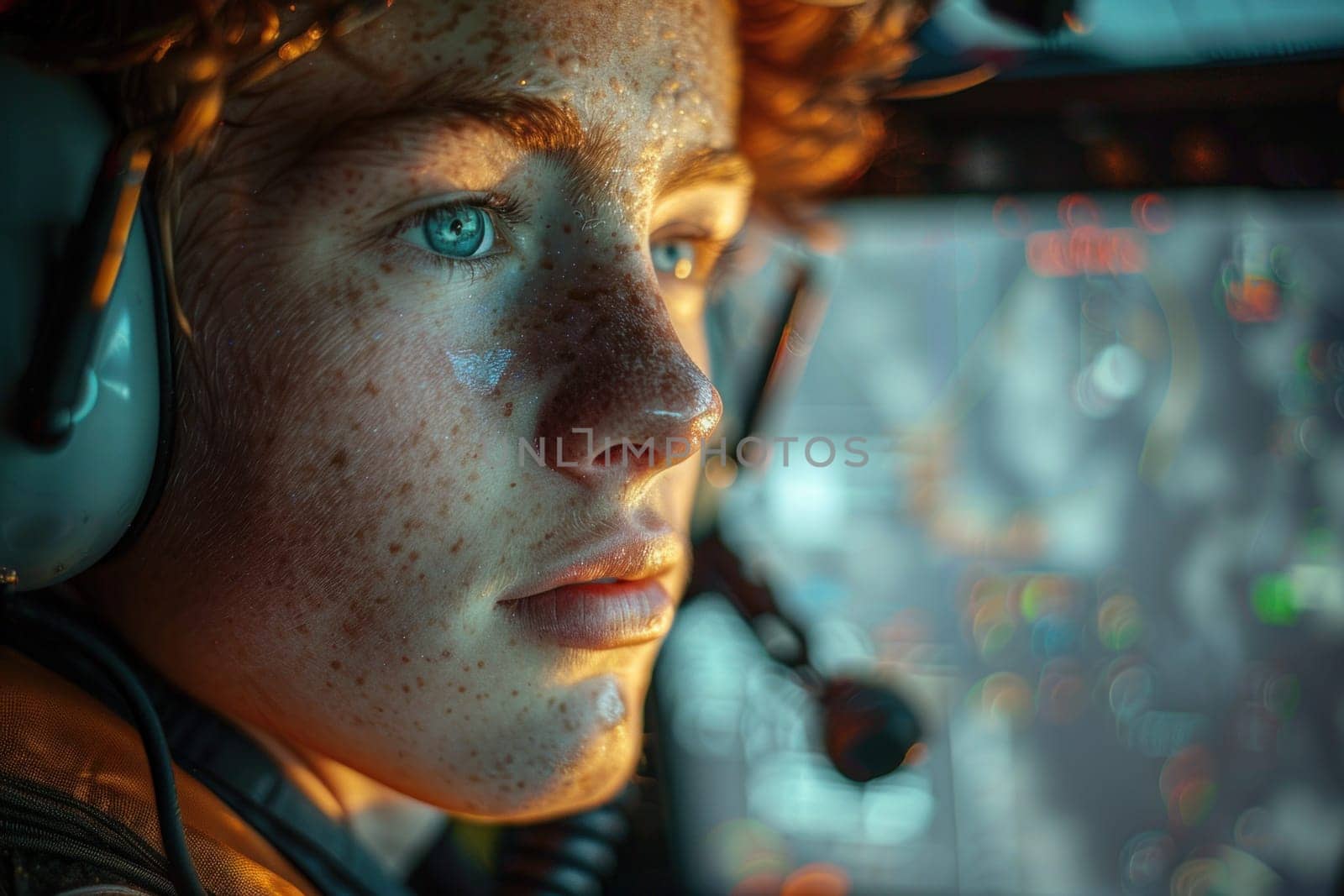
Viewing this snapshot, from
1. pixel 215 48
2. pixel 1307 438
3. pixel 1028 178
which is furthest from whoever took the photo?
pixel 1307 438

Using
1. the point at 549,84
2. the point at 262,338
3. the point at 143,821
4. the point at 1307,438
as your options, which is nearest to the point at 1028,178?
the point at 549,84

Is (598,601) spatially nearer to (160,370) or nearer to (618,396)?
(618,396)

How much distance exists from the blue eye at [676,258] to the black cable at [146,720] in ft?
1.52

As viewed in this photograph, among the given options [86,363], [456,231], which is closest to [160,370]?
[86,363]

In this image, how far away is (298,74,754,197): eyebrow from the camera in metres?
0.57

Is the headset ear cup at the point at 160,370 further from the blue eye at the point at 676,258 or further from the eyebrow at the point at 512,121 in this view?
the blue eye at the point at 676,258

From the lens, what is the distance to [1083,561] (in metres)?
2.34

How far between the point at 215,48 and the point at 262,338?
0.15 m

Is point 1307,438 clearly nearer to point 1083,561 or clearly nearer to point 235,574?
point 1083,561

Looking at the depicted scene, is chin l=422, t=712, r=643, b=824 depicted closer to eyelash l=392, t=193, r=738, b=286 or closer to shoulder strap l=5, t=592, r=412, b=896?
shoulder strap l=5, t=592, r=412, b=896

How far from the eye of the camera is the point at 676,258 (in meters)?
0.79

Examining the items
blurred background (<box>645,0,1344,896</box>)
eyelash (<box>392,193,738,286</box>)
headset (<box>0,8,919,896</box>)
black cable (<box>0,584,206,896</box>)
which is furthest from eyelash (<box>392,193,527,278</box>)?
blurred background (<box>645,0,1344,896</box>)

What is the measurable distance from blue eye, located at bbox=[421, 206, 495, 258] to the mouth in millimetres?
202

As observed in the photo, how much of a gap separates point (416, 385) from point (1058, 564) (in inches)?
82.8
